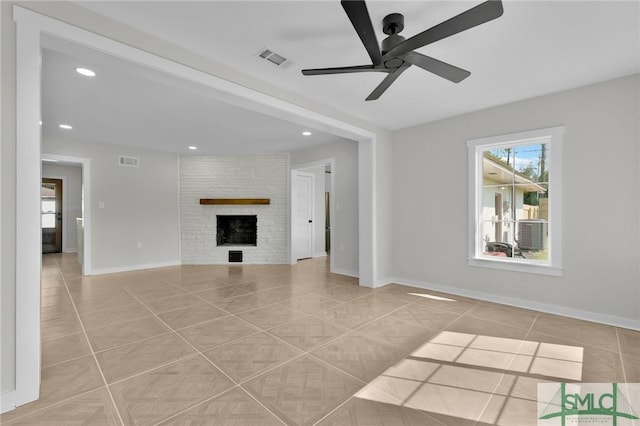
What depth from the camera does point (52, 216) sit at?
819 centimetres

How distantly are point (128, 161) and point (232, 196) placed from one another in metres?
2.16

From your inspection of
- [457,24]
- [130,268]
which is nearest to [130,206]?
[130,268]

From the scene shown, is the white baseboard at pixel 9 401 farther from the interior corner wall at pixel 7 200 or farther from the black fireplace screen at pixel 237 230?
the black fireplace screen at pixel 237 230

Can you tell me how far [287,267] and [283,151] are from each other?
2585mm

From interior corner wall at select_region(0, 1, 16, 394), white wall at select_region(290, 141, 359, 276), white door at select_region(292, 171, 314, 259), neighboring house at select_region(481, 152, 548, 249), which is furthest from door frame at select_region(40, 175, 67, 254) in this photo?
neighboring house at select_region(481, 152, 548, 249)

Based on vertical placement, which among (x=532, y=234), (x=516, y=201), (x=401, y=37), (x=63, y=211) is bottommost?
(x=532, y=234)

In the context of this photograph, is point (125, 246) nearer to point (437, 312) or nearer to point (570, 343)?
point (437, 312)

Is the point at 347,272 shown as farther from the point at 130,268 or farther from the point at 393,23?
the point at 130,268

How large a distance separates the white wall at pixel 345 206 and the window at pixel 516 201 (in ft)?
6.34

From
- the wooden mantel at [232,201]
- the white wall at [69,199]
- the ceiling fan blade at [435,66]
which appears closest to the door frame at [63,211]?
the white wall at [69,199]

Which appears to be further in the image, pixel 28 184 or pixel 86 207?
pixel 86 207

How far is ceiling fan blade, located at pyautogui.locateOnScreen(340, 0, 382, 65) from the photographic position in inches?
58.7

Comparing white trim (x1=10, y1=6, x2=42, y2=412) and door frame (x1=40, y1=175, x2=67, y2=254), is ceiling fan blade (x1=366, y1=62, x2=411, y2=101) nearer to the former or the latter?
white trim (x1=10, y1=6, x2=42, y2=412)

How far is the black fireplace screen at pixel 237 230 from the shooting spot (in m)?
6.80
